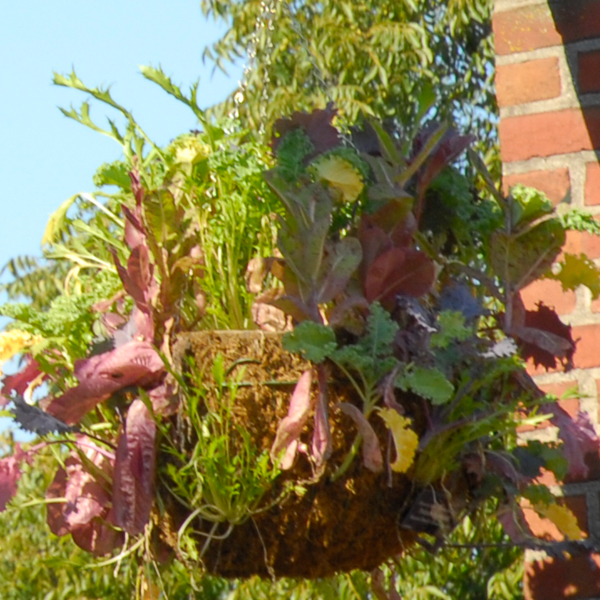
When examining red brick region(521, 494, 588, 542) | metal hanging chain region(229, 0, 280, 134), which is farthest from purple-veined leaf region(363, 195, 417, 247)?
red brick region(521, 494, 588, 542)

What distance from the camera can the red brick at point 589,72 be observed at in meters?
1.74

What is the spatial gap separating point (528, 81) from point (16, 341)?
0.90 meters

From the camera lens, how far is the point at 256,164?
4.38 ft

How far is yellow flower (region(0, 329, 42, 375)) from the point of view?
1326mm

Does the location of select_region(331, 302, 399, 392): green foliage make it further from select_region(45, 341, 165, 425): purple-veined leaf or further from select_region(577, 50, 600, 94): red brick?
select_region(577, 50, 600, 94): red brick

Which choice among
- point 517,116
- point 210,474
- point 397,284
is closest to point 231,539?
point 210,474

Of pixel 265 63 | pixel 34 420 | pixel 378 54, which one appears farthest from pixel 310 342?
pixel 378 54

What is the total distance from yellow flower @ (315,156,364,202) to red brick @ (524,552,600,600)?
2.29 feet

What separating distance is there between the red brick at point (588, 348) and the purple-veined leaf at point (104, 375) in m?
0.72

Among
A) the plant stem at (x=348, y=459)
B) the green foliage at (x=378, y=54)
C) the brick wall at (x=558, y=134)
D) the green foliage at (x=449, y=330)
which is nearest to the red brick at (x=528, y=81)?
the brick wall at (x=558, y=134)

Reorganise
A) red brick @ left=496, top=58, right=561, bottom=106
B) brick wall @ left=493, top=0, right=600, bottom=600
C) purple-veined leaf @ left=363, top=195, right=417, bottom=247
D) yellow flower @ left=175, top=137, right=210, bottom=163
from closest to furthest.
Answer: purple-veined leaf @ left=363, top=195, right=417, bottom=247, yellow flower @ left=175, top=137, right=210, bottom=163, brick wall @ left=493, top=0, right=600, bottom=600, red brick @ left=496, top=58, right=561, bottom=106

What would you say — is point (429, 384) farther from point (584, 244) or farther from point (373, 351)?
point (584, 244)

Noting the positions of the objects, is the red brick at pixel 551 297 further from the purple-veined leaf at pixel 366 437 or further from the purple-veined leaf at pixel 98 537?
the purple-veined leaf at pixel 98 537

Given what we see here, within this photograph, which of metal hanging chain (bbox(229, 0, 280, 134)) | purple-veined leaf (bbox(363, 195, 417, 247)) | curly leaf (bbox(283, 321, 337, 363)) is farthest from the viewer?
metal hanging chain (bbox(229, 0, 280, 134))
